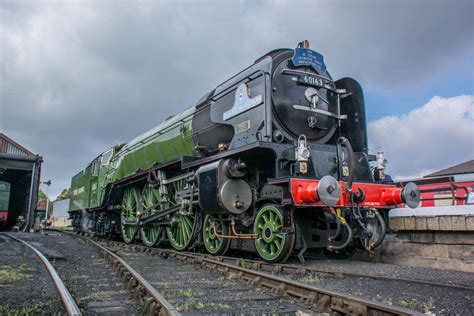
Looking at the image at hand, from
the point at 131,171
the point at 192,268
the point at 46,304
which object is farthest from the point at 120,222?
the point at 46,304

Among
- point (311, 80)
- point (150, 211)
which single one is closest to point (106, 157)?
point (150, 211)

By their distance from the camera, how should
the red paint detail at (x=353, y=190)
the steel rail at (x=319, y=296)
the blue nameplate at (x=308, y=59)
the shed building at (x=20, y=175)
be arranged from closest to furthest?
the steel rail at (x=319, y=296)
the red paint detail at (x=353, y=190)
the blue nameplate at (x=308, y=59)
the shed building at (x=20, y=175)

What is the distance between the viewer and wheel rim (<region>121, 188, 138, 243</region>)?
36.4ft

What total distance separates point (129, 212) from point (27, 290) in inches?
279

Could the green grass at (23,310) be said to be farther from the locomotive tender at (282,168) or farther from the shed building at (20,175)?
the shed building at (20,175)

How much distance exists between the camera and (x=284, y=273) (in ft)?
17.4

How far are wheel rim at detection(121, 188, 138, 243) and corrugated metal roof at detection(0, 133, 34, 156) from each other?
15995mm

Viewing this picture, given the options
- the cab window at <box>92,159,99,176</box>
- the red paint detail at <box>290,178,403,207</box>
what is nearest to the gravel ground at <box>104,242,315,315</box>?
the red paint detail at <box>290,178,403,207</box>

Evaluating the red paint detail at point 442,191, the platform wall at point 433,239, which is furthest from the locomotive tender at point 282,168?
the red paint detail at point 442,191

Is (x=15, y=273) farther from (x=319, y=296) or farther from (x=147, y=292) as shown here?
(x=319, y=296)

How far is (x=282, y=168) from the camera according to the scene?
5.99 metres

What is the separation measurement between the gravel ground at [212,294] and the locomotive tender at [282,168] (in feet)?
4.03

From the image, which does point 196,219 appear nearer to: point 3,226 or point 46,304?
point 46,304

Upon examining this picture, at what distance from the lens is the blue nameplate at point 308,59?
6657 mm
